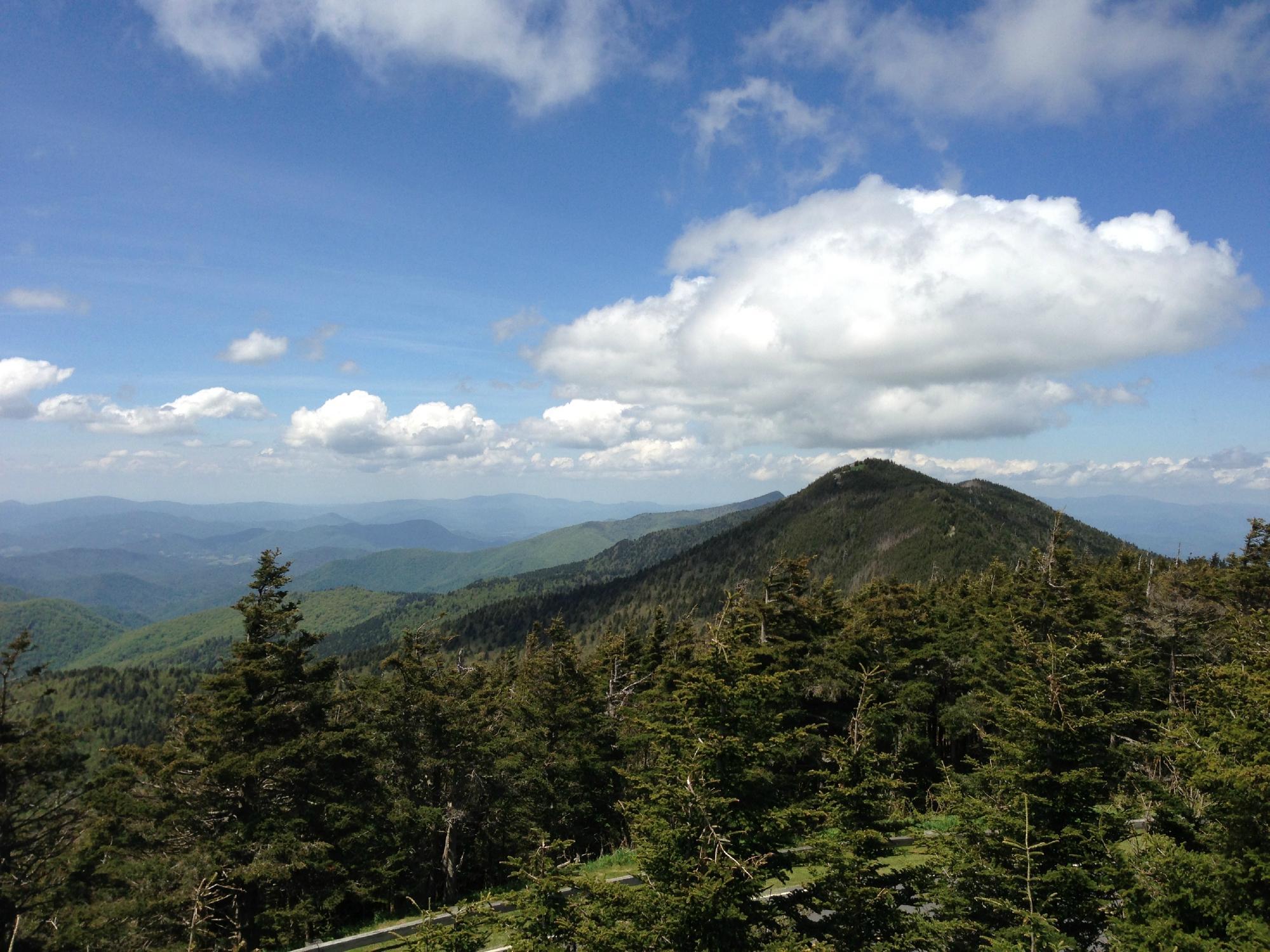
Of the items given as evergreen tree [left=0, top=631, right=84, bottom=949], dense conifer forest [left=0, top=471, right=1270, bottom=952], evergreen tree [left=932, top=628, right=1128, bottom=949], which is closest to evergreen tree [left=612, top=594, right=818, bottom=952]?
dense conifer forest [left=0, top=471, right=1270, bottom=952]

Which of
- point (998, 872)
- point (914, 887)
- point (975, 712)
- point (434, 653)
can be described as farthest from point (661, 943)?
point (975, 712)

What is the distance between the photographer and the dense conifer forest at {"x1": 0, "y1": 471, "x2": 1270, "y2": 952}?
481 inches

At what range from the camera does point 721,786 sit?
12523mm

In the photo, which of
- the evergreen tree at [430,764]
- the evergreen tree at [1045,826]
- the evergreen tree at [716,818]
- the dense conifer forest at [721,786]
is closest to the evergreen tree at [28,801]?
the dense conifer forest at [721,786]

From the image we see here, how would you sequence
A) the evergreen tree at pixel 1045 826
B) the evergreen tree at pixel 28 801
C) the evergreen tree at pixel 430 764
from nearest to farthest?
the evergreen tree at pixel 1045 826
the evergreen tree at pixel 28 801
the evergreen tree at pixel 430 764

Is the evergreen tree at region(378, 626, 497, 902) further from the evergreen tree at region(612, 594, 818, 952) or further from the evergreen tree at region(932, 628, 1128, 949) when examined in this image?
the evergreen tree at region(932, 628, 1128, 949)

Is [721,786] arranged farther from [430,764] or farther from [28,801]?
[28,801]

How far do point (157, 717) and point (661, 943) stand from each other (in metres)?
244

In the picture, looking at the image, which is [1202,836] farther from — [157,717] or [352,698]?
[157,717]

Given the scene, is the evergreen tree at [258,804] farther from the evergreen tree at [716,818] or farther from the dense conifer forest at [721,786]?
the evergreen tree at [716,818]

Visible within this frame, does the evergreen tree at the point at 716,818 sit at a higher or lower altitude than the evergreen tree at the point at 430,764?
higher

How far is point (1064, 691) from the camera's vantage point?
48.2ft

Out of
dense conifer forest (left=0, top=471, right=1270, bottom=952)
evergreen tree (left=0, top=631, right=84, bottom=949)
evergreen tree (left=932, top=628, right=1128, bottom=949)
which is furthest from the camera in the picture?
evergreen tree (left=0, top=631, right=84, bottom=949)

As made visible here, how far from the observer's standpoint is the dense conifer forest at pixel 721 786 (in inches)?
481
